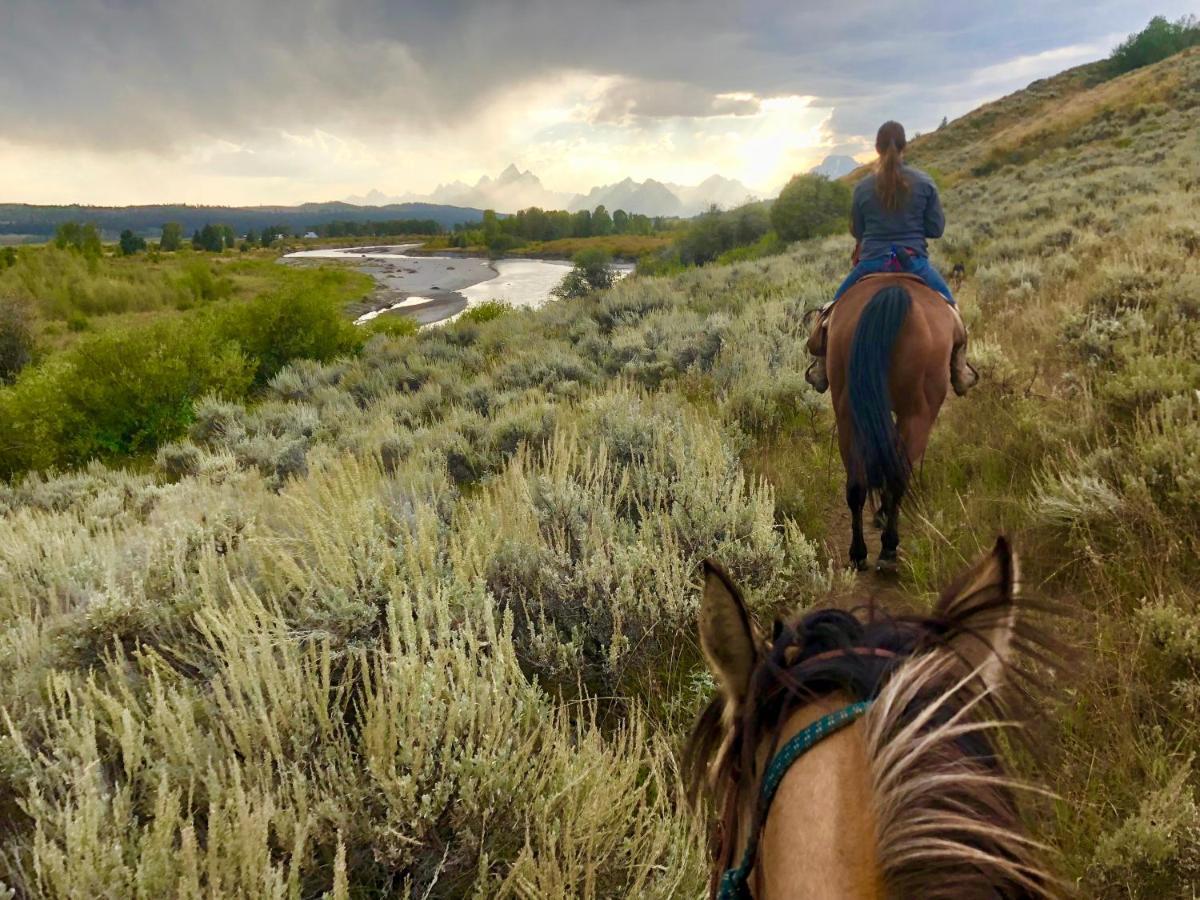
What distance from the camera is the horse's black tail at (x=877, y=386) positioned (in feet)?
12.0

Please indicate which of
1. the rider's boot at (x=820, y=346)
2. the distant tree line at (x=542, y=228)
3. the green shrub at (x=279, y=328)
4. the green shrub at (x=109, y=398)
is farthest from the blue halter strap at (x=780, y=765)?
the distant tree line at (x=542, y=228)

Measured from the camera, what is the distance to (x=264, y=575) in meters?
2.86

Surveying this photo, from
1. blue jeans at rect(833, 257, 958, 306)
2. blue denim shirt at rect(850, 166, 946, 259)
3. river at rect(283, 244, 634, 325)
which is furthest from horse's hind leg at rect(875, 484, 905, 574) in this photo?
river at rect(283, 244, 634, 325)

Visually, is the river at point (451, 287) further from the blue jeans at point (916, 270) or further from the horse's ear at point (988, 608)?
the horse's ear at point (988, 608)

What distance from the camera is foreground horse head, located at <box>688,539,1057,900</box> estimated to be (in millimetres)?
693

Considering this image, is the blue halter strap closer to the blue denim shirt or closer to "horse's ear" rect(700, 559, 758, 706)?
"horse's ear" rect(700, 559, 758, 706)

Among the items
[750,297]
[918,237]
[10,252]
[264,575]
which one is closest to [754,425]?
[918,237]

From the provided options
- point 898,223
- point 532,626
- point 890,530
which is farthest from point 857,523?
point 532,626

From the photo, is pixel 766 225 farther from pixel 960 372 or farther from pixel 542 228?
pixel 542 228

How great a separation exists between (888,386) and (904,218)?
1.49 meters

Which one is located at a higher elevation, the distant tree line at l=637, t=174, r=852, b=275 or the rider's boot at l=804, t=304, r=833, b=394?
the distant tree line at l=637, t=174, r=852, b=275

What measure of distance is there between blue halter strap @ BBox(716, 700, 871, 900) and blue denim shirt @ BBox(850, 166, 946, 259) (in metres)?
4.29

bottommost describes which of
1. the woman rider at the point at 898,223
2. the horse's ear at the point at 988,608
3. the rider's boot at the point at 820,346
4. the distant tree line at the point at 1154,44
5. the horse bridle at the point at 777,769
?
the horse bridle at the point at 777,769

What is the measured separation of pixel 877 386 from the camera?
3.66m
